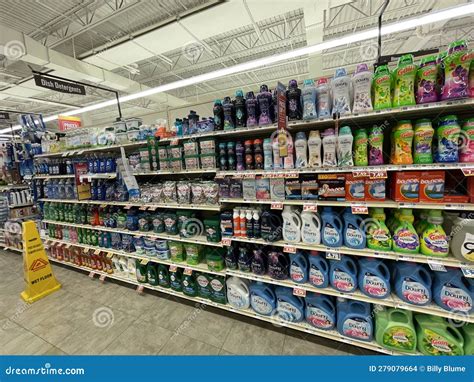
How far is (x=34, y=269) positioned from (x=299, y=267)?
360 centimetres

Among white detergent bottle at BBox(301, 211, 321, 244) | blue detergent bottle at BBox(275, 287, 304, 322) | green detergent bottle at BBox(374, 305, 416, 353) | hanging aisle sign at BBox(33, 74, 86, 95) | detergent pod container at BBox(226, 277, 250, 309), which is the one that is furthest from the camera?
hanging aisle sign at BBox(33, 74, 86, 95)

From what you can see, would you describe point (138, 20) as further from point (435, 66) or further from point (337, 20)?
point (435, 66)

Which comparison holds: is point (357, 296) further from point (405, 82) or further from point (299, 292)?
point (405, 82)

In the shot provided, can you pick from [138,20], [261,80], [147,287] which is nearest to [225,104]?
[147,287]

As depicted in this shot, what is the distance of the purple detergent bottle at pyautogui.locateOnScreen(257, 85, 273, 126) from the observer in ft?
6.03

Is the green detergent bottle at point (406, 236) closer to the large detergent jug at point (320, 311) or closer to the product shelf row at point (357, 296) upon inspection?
the product shelf row at point (357, 296)

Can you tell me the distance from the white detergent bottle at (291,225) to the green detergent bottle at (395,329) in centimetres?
86

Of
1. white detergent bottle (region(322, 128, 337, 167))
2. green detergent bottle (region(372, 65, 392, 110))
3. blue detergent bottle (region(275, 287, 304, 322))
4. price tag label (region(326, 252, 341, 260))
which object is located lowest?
blue detergent bottle (region(275, 287, 304, 322))

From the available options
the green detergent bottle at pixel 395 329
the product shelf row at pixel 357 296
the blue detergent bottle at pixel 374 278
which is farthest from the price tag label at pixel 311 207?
the green detergent bottle at pixel 395 329

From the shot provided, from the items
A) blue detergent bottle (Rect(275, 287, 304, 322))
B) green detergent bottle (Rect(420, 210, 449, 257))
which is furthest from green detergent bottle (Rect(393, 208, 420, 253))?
blue detergent bottle (Rect(275, 287, 304, 322))

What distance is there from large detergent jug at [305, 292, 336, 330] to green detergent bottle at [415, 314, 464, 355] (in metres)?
0.62

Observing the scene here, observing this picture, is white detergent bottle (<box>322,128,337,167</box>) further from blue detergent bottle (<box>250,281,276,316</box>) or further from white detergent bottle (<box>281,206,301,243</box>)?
blue detergent bottle (<box>250,281,276,316</box>)

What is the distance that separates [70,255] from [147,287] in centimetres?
187

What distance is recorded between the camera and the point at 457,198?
1432 millimetres
